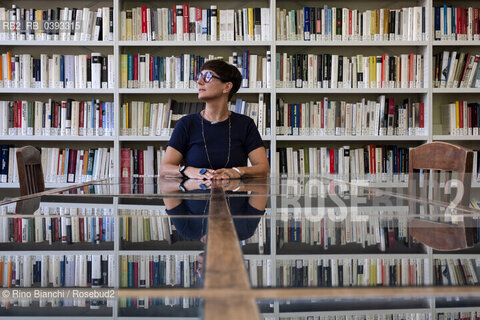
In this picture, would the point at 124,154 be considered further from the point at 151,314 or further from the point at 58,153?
the point at 151,314

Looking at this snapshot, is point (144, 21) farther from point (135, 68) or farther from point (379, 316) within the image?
point (379, 316)

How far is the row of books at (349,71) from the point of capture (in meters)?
3.31

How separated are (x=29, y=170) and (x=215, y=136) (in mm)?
829

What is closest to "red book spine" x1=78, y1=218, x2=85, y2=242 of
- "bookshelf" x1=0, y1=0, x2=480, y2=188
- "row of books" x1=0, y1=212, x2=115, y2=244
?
"row of books" x1=0, y1=212, x2=115, y2=244

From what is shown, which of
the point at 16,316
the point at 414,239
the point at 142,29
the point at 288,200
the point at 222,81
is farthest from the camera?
the point at 142,29

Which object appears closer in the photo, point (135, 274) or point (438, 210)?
point (135, 274)

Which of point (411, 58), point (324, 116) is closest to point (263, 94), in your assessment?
point (324, 116)

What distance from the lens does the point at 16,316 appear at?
0.35 meters

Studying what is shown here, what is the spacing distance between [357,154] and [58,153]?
196cm

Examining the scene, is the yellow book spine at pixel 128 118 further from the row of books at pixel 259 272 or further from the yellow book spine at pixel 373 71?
the row of books at pixel 259 272

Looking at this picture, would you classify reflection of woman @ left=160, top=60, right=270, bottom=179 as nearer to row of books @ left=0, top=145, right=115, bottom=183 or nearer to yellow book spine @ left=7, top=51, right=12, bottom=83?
row of books @ left=0, top=145, right=115, bottom=183

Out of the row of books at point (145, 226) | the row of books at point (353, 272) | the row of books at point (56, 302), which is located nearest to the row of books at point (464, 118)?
the row of books at point (145, 226)

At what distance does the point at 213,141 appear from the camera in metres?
2.41

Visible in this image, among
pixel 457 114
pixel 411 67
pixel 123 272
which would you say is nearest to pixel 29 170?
pixel 123 272
